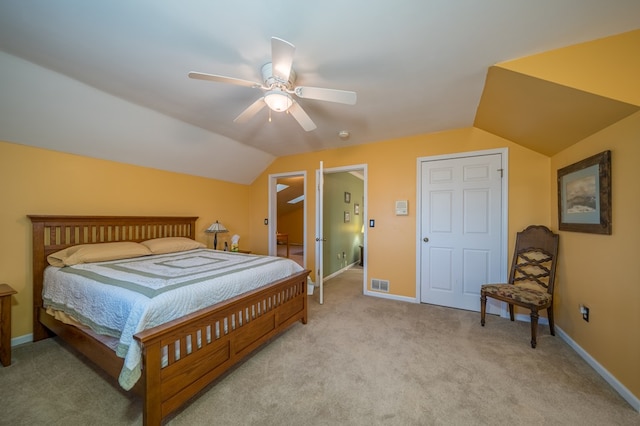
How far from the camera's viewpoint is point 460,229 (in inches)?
129

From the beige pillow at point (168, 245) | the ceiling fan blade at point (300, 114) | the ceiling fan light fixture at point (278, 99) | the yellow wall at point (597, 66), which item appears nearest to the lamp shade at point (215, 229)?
the beige pillow at point (168, 245)

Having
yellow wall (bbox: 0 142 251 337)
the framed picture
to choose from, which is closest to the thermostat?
the framed picture

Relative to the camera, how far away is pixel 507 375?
6.27 ft

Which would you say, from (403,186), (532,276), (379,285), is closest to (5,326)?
(379,285)

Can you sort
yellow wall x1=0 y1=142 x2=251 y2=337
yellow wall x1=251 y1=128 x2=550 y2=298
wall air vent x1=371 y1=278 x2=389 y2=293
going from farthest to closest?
1. wall air vent x1=371 y1=278 x2=389 y2=293
2. yellow wall x1=251 y1=128 x2=550 y2=298
3. yellow wall x1=0 y1=142 x2=251 y2=337

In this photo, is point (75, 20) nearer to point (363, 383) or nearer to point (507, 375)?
point (363, 383)

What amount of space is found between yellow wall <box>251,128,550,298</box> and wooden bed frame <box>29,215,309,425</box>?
5.24ft

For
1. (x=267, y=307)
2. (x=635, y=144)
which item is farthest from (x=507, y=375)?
(x=267, y=307)

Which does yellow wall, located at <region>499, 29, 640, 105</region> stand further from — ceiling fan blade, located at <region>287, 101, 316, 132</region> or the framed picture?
ceiling fan blade, located at <region>287, 101, 316, 132</region>

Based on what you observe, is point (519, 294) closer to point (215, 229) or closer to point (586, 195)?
point (586, 195)

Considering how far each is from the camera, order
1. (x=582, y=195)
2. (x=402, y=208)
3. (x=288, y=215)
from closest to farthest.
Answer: (x=582, y=195)
(x=402, y=208)
(x=288, y=215)

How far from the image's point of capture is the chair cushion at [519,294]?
92.0 inches

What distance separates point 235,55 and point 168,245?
2.55 meters

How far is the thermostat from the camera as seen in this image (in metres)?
3.57
